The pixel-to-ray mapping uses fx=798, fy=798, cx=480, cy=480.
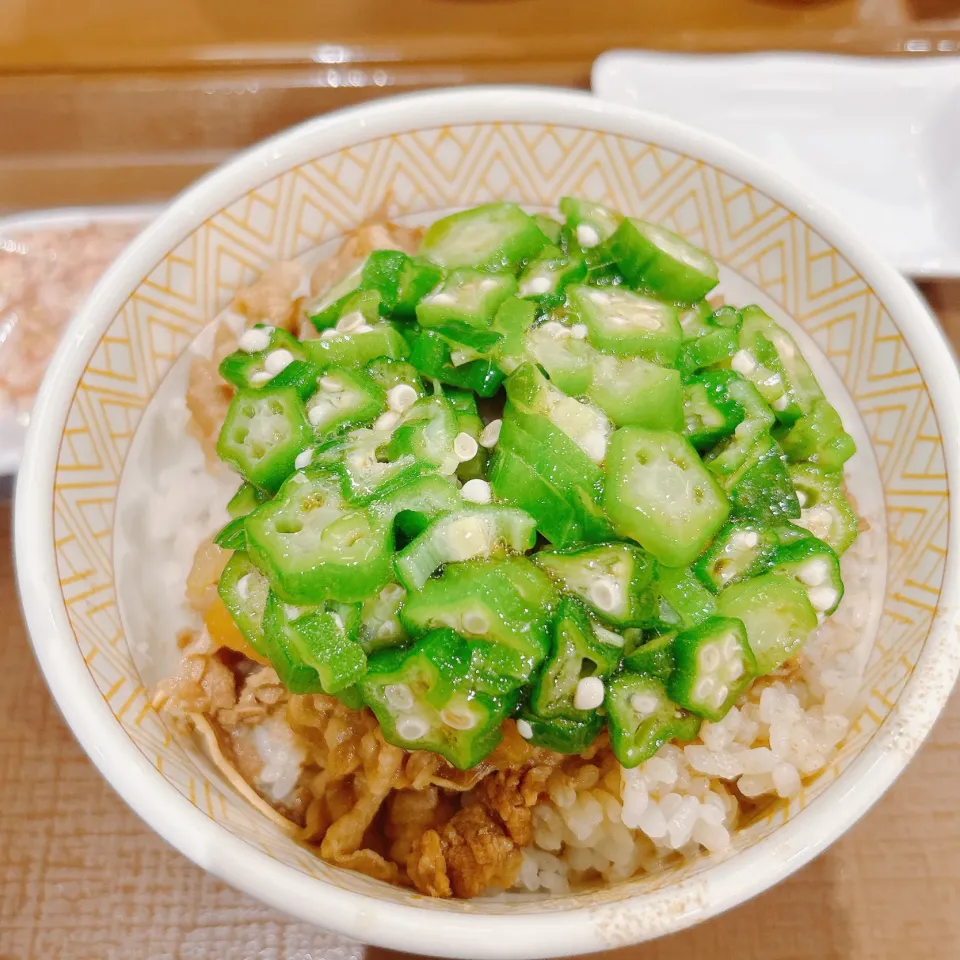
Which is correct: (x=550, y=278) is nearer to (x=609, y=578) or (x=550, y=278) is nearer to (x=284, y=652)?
(x=609, y=578)

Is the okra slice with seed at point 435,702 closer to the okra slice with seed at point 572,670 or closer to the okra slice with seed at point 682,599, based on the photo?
the okra slice with seed at point 572,670

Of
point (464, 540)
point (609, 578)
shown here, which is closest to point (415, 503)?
point (464, 540)

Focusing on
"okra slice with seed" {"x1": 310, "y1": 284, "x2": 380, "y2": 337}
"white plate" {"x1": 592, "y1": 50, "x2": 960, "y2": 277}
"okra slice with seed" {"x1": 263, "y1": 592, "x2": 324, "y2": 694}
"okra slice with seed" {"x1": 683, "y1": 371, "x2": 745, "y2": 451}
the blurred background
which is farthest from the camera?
"white plate" {"x1": 592, "y1": 50, "x2": 960, "y2": 277}

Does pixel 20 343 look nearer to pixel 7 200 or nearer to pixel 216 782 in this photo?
pixel 7 200

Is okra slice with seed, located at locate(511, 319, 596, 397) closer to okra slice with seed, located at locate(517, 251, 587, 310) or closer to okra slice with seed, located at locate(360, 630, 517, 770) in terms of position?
okra slice with seed, located at locate(517, 251, 587, 310)

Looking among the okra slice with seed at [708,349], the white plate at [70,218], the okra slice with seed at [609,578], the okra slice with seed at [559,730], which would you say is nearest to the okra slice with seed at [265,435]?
the okra slice with seed at [609,578]

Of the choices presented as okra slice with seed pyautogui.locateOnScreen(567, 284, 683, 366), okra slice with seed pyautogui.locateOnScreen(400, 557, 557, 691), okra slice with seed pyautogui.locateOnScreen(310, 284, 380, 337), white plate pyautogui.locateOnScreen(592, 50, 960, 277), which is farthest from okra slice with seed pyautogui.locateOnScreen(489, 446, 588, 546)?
white plate pyautogui.locateOnScreen(592, 50, 960, 277)
